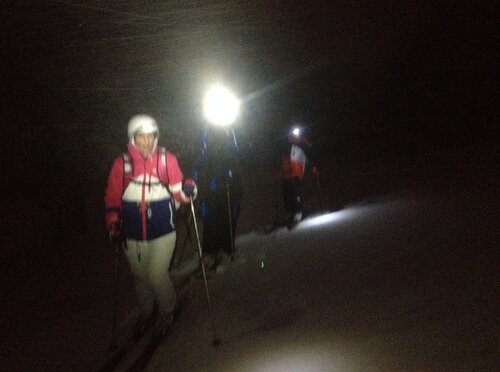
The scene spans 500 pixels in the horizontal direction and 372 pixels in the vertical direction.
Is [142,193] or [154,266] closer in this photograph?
[142,193]

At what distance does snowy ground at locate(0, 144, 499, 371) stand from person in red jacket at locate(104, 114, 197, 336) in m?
0.86

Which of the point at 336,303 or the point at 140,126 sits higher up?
the point at 140,126

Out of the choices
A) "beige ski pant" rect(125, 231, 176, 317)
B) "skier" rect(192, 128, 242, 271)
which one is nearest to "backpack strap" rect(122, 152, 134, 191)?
"beige ski pant" rect(125, 231, 176, 317)

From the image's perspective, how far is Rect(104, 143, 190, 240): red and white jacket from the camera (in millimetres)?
5426

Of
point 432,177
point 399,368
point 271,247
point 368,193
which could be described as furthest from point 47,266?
point 399,368

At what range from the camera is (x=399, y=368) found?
3340mm

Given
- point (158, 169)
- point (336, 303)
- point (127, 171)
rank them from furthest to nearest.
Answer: point (158, 169) → point (127, 171) → point (336, 303)

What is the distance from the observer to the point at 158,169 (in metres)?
5.50

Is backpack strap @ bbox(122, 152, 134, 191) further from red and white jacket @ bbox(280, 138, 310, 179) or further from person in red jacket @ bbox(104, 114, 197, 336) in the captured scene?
red and white jacket @ bbox(280, 138, 310, 179)

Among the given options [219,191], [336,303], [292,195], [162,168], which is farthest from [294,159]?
[336,303]

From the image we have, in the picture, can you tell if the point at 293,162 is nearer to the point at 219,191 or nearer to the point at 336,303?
the point at 219,191

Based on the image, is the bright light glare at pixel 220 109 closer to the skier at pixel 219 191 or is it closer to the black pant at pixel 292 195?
the skier at pixel 219 191

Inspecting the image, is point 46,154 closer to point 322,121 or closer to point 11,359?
point 11,359

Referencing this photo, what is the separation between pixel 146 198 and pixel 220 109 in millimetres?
3075
